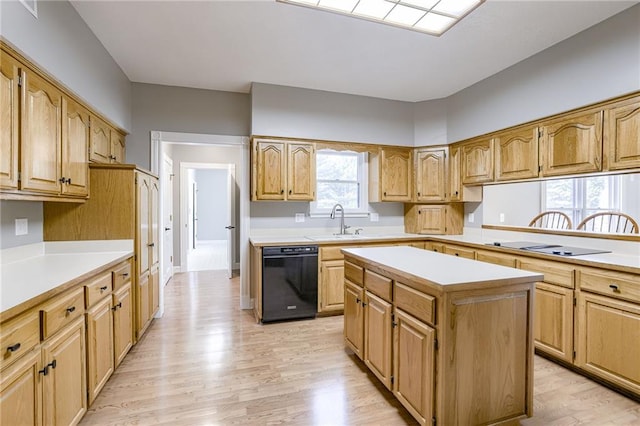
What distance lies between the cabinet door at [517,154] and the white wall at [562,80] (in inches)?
5.4

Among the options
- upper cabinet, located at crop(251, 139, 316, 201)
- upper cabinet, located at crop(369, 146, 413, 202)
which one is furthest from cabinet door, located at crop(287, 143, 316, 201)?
upper cabinet, located at crop(369, 146, 413, 202)

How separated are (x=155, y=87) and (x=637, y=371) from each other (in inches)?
200

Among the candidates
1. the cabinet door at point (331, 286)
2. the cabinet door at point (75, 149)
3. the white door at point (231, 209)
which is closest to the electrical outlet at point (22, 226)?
the cabinet door at point (75, 149)

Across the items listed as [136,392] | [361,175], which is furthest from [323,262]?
[136,392]

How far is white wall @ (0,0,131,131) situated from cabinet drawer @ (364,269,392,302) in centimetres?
246

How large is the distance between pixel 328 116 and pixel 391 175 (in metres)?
1.18

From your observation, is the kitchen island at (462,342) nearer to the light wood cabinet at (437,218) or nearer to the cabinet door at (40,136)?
the cabinet door at (40,136)

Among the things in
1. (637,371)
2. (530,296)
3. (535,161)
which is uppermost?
(535,161)

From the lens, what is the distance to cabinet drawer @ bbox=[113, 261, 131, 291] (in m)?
2.26

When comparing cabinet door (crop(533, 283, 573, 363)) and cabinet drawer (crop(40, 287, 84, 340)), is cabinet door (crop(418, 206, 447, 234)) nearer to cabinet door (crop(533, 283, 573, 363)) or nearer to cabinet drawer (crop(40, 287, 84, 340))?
cabinet door (crop(533, 283, 573, 363))

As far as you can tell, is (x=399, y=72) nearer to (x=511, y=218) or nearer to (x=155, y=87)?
(x=511, y=218)

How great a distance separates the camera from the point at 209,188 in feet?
34.9

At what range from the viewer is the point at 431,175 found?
13.9ft

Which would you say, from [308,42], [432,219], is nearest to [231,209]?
[432,219]
